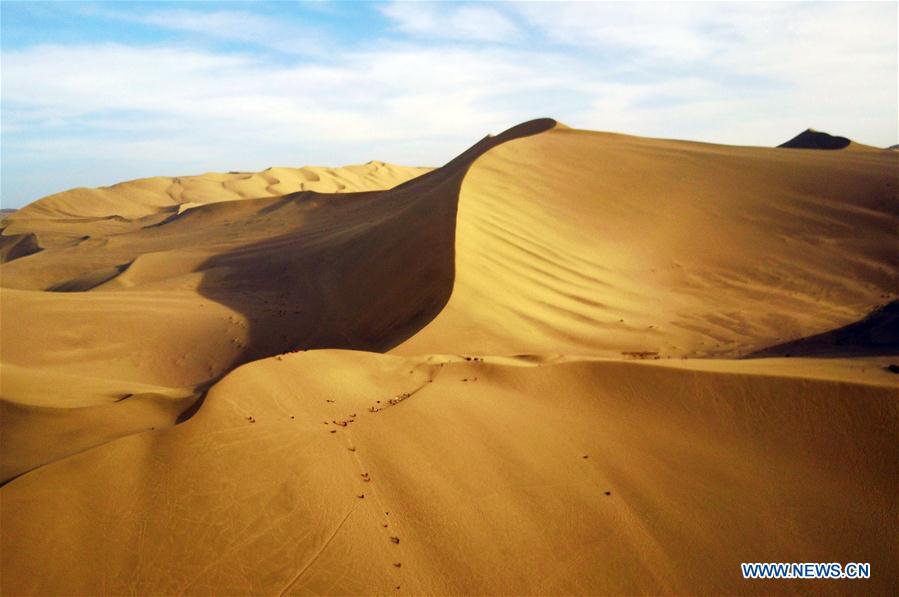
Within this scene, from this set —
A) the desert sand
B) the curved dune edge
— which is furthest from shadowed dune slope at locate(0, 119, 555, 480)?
the curved dune edge

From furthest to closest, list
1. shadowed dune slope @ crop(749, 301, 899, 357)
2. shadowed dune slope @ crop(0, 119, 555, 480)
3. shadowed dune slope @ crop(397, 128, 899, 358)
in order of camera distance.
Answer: shadowed dune slope @ crop(397, 128, 899, 358), shadowed dune slope @ crop(749, 301, 899, 357), shadowed dune slope @ crop(0, 119, 555, 480)

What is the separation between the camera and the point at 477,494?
3.36 metres

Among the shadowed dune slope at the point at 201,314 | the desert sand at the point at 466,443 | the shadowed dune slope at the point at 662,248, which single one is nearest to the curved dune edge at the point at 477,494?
the desert sand at the point at 466,443

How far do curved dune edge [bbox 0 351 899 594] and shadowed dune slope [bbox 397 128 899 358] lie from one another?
7.53 ft

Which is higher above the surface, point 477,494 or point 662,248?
point 662,248

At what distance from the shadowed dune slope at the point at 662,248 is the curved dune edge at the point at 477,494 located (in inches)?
90.3

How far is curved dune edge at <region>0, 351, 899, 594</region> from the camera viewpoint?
2.90 metres

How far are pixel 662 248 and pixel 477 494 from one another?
8.56 m

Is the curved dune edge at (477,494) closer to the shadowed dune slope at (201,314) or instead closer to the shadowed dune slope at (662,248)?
the shadowed dune slope at (201,314)

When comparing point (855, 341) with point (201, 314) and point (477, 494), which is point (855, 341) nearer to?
point (477, 494)

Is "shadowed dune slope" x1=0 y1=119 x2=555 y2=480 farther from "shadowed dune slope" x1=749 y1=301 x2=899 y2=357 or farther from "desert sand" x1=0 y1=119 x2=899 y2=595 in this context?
"shadowed dune slope" x1=749 y1=301 x2=899 y2=357

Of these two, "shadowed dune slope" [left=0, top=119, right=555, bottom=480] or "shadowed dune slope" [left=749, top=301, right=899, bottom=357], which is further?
"shadowed dune slope" [left=749, top=301, right=899, bottom=357]

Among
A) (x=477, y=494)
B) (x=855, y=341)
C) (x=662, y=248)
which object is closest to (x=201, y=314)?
(x=662, y=248)

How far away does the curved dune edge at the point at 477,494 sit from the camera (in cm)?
290
